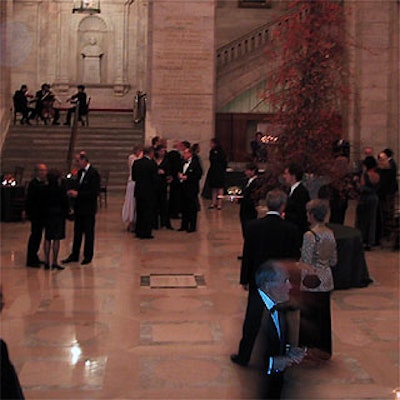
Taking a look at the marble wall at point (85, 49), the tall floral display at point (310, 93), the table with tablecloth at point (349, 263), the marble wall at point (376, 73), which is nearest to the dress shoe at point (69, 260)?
the tall floral display at point (310, 93)

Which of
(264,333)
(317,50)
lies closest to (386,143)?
(317,50)

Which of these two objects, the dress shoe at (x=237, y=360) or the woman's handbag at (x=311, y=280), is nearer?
the woman's handbag at (x=311, y=280)

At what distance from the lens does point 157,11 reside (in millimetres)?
20547

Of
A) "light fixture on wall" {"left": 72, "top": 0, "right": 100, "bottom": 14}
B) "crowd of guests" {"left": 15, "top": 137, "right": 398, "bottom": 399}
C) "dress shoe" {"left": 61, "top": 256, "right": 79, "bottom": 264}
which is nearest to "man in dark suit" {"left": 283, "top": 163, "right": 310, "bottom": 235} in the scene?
"crowd of guests" {"left": 15, "top": 137, "right": 398, "bottom": 399}

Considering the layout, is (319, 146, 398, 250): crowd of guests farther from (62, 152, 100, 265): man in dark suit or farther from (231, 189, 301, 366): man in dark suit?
(231, 189, 301, 366): man in dark suit

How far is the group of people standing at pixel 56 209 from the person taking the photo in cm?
960

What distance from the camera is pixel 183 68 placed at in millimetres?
20641

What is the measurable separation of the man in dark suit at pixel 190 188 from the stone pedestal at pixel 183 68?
23.7 feet

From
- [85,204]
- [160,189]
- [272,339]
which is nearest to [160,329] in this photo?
[272,339]

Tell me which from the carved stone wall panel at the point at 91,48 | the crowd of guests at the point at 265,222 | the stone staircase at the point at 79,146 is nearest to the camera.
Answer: the crowd of guests at the point at 265,222

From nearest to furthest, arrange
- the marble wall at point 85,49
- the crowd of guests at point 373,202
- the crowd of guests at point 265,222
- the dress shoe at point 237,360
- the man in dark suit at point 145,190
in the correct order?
1. the crowd of guests at point 265,222
2. the dress shoe at point 237,360
3. the crowd of guests at point 373,202
4. the man in dark suit at point 145,190
5. the marble wall at point 85,49

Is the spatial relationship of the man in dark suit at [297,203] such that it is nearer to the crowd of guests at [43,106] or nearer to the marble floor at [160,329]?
the marble floor at [160,329]

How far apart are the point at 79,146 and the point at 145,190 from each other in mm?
9763

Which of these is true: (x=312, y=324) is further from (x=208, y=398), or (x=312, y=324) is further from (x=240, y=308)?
(x=240, y=308)
